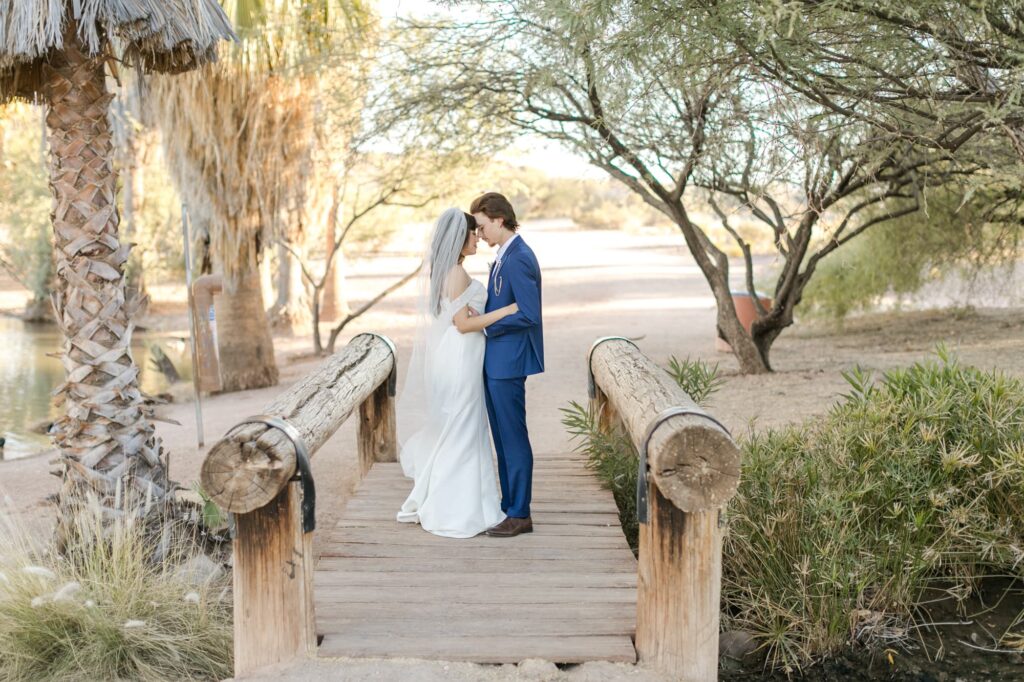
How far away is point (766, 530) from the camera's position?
538 centimetres

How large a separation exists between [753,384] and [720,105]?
3.39 m

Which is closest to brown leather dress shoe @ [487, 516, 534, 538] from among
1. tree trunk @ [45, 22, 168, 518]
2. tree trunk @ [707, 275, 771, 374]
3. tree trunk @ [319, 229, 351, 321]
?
tree trunk @ [45, 22, 168, 518]

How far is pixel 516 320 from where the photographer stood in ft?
17.5

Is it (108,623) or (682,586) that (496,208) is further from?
(108,623)

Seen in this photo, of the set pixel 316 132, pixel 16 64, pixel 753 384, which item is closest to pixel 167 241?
pixel 316 132

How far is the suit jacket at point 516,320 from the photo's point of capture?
209 inches

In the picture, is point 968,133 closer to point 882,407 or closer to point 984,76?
point 984,76

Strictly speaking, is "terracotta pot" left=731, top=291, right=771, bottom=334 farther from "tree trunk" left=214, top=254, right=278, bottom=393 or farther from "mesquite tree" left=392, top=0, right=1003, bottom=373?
"tree trunk" left=214, top=254, right=278, bottom=393

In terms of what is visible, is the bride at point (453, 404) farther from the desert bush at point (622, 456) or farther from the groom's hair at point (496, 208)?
the desert bush at point (622, 456)

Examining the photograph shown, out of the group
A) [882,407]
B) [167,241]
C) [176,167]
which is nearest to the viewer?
[882,407]

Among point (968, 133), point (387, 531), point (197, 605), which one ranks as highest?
point (968, 133)

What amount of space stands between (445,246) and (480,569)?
1780 millimetres

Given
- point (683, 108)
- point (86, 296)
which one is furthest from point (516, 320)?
point (683, 108)

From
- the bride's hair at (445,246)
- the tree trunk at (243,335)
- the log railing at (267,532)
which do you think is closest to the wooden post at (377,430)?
the bride's hair at (445,246)
